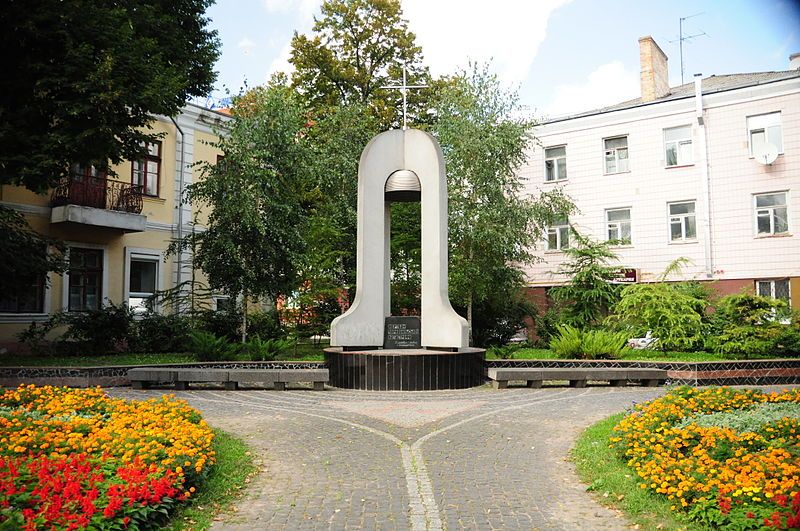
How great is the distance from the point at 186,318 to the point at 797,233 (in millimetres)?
22776

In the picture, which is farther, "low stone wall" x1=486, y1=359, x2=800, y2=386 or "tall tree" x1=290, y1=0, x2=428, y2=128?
"tall tree" x1=290, y1=0, x2=428, y2=128

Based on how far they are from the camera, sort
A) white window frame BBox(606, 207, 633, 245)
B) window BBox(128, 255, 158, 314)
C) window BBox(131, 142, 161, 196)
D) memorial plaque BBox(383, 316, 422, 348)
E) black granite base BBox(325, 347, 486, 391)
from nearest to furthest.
A: 1. black granite base BBox(325, 347, 486, 391)
2. memorial plaque BBox(383, 316, 422, 348)
3. window BBox(128, 255, 158, 314)
4. window BBox(131, 142, 161, 196)
5. white window frame BBox(606, 207, 633, 245)

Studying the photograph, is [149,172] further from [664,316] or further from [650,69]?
[650,69]

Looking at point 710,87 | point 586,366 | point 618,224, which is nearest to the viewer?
point 586,366

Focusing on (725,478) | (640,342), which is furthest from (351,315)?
(640,342)

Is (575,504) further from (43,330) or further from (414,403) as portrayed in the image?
(43,330)

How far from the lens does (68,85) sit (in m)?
14.3

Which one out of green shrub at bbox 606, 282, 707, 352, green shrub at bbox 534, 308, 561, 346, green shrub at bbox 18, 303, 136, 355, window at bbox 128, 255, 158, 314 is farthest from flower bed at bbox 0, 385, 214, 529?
green shrub at bbox 534, 308, 561, 346

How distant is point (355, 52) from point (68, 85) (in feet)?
59.8

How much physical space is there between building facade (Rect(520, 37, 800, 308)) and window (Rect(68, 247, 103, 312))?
18440mm

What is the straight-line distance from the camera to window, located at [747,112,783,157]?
26.5 metres

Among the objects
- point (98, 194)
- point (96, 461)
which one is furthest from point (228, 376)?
point (98, 194)

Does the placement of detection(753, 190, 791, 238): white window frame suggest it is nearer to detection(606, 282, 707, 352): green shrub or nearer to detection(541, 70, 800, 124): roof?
detection(541, 70, 800, 124): roof

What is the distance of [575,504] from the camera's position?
20.1 feet
